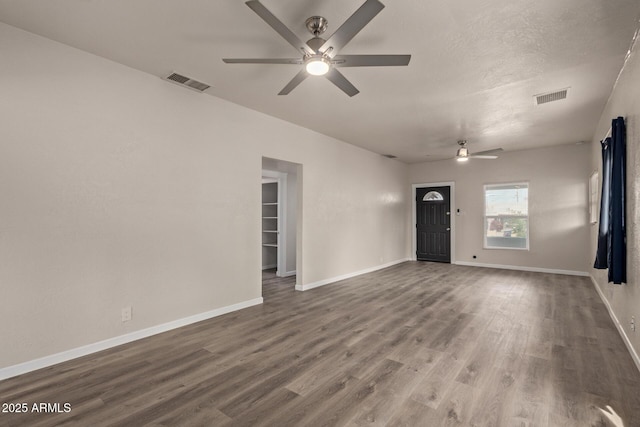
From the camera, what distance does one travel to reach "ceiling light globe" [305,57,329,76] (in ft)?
7.45

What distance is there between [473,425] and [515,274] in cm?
585

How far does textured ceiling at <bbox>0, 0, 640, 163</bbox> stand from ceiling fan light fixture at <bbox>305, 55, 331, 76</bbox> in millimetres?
354

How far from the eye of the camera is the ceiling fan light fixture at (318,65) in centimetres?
227

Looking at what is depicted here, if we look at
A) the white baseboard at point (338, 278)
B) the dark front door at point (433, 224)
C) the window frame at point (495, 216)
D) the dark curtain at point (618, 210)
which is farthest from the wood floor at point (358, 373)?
the dark front door at point (433, 224)

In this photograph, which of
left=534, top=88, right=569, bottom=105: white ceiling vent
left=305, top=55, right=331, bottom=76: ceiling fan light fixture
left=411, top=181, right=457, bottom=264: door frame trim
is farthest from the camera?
left=411, top=181, right=457, bottom=264: door frame trim

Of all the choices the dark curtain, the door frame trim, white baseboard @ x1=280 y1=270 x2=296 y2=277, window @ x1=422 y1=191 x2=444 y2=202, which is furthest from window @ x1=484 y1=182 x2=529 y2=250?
white baseboard @ x1=280 y1=270 x2=296 y2=277

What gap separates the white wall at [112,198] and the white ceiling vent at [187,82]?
0.09m

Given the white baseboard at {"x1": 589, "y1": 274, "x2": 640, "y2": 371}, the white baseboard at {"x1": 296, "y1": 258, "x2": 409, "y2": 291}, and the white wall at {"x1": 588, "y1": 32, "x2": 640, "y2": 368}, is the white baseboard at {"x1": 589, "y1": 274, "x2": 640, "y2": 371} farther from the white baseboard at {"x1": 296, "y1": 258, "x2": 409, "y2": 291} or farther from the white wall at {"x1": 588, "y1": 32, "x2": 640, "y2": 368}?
the white baseboard at {"x1": 296, "y1": 258, "x2": 409, "y2": 291}

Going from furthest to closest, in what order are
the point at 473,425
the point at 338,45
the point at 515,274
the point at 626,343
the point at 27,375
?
the point at 515,274 < the point at 626,343 < the point at 27,375 < the point at 338,45 < the point at 473,425

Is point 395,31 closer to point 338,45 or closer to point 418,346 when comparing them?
point 338,45

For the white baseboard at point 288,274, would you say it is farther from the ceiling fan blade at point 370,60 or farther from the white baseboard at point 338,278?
the ceiling fan blade at point 370,60

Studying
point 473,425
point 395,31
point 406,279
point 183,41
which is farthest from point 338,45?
point 406,279

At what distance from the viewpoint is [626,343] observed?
2914 millimetres

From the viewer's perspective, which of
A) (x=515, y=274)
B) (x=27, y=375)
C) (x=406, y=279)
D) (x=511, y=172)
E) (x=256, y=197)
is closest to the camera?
(x=27, y=375)
